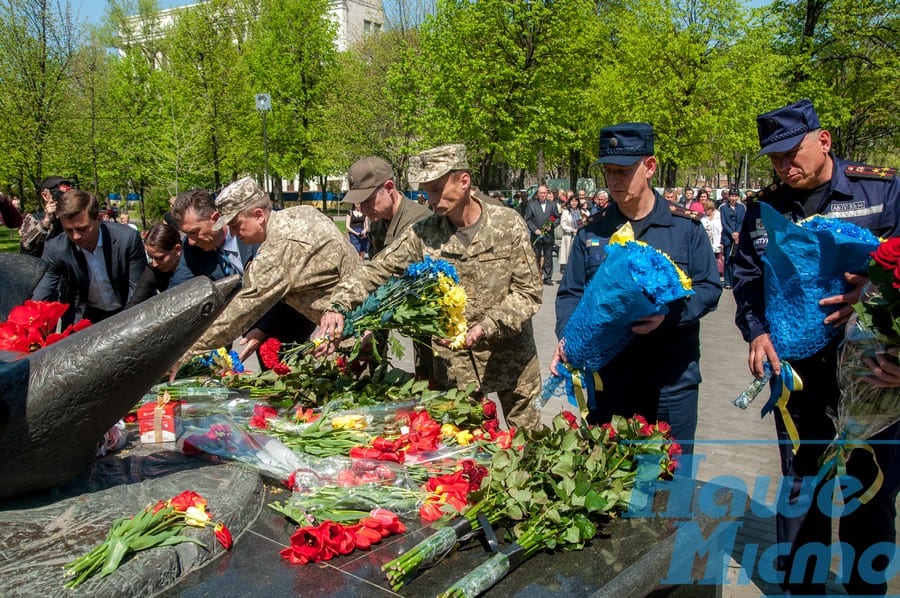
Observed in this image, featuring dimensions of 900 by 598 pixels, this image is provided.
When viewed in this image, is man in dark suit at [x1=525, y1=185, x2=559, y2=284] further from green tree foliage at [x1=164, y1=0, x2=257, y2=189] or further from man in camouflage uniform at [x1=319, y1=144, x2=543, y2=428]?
green tree foliage at [x1=164, y1=0, x2=257, y2=189]

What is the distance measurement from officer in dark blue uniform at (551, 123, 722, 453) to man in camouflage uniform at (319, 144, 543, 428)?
43 centimetres

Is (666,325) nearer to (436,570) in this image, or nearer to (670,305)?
(670,305)

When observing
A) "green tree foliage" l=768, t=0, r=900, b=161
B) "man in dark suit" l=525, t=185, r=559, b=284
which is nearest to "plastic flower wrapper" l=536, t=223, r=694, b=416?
"man in dark suit" l=525, t=185, r=559, b=284

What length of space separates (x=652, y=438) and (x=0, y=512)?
221 cm

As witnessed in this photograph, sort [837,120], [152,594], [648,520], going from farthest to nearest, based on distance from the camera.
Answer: [837,120] → [648,520] → [152,594]

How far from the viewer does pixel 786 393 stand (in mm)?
3096

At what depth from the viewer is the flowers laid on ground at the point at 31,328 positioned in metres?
3.02

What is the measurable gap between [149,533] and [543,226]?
1460 centimetres

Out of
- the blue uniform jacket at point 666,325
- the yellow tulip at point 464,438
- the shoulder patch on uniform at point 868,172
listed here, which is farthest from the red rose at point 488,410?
the shoulder patch on uniform at point 868,172

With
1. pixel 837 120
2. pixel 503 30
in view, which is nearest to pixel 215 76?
pixel 503 30

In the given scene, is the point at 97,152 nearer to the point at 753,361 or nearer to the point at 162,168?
the point at 162,168

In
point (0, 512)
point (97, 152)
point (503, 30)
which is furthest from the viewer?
point (97, 152)

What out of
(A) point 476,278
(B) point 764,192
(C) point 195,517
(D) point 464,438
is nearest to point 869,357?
(B) point 764,192

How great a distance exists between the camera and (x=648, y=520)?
256 centimetres
